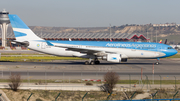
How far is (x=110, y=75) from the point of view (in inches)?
842

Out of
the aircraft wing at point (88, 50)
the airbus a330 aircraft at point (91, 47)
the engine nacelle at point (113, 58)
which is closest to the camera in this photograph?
the engine nacelle at point (113, 58)

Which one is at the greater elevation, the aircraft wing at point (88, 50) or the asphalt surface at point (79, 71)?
the aircraft wing at point (88, 50)

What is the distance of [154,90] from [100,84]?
5337mm

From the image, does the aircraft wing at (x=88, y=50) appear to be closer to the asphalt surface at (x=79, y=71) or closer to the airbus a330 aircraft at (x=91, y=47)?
the airbus a330 aircraft at (x=91, y=47)

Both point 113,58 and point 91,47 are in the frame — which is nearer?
point 113,58

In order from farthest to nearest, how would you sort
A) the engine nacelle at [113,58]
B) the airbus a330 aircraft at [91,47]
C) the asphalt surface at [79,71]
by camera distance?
the airbus a330 aircraft at [91,47], the engine nacelle at [113,58], the asphalt surface at [79,71]

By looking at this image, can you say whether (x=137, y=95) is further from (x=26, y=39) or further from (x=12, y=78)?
(x=26, y=39)

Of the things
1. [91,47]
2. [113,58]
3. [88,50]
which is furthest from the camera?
[91,47]

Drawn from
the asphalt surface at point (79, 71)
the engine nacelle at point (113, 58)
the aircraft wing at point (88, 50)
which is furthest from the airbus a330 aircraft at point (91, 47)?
the asphalt surface at point (79, 71)

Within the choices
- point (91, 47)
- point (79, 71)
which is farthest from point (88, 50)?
point (79, 71)

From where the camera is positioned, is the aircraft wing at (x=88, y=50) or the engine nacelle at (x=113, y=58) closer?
the engine nacelle at (x=113, y=58)

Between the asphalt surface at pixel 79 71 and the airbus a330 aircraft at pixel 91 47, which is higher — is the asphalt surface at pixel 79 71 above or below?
below

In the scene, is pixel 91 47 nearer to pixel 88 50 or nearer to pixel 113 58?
pixel 88 50

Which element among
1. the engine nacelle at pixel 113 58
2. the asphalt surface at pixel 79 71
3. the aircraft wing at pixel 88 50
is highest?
the aircraft wing at pixel 88 50
